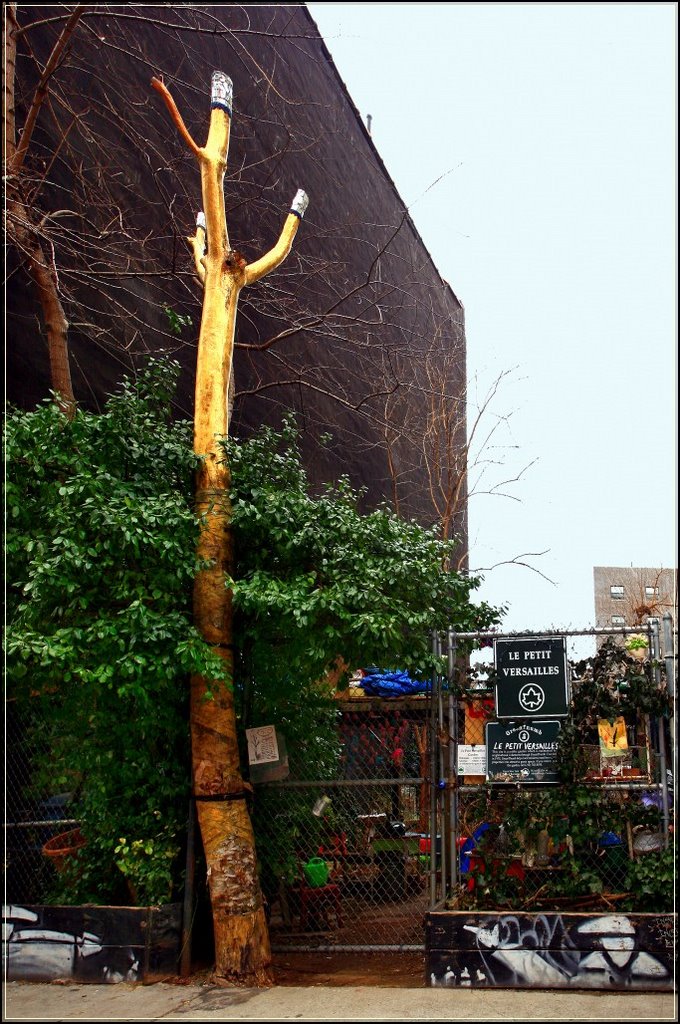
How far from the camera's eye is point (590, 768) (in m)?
6.49

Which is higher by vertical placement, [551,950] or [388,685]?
[388,685]

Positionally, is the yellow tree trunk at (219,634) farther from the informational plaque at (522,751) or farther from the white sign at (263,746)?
the informational plaque at (522,751)

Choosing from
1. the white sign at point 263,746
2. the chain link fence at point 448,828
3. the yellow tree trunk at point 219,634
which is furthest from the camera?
the white sign at point 263,746

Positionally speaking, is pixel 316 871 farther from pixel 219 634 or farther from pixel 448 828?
pixel 219 634

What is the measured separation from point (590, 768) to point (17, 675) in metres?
4.13

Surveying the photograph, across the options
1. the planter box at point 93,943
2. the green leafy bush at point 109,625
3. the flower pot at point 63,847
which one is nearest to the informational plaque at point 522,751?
the green leafy bush at point 109,625

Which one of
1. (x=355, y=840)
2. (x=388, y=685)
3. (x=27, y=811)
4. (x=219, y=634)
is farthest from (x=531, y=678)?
(x=27, y=811)

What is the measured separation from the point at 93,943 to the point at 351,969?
1978 millimetres

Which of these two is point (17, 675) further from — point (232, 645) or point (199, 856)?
point (199, 856)

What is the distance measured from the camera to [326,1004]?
5.71m

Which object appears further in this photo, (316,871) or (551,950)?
(316,871)

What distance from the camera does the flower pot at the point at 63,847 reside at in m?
7.23

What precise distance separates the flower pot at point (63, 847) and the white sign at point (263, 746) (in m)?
1.61

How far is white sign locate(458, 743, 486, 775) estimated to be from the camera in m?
6.62
